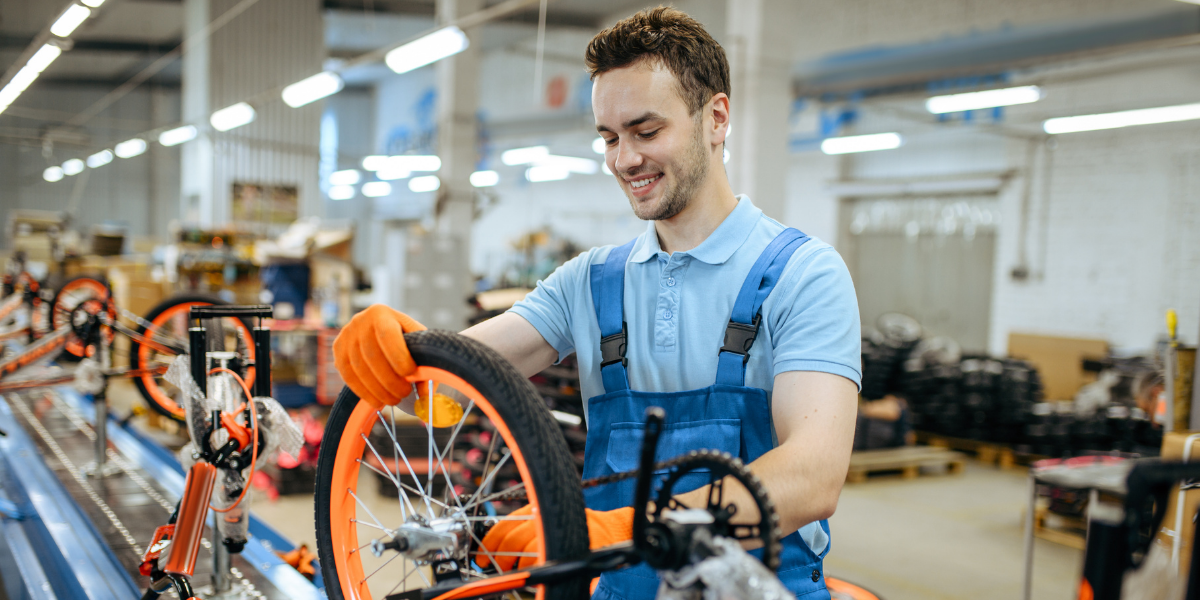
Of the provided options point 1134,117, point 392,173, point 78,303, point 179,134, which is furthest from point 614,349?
point 392,173

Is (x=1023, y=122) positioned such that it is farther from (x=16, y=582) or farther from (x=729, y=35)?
(x=16, y=582)

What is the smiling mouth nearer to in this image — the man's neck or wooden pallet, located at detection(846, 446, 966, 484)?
the man's neck

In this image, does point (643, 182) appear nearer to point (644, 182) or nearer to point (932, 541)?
point (644, 182)

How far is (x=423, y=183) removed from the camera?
1806 cm

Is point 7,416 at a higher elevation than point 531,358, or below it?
below

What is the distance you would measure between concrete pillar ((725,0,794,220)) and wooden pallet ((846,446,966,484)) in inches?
86.0

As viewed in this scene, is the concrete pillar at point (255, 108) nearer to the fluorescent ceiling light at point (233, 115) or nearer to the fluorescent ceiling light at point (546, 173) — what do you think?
the fluorescent ceiling light at point (233, 115)

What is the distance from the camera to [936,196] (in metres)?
11.0

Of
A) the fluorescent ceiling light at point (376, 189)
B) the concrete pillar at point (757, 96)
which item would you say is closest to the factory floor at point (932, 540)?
the concrete pillar at point (757, 96)

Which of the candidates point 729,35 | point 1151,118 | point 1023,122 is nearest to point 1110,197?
point 1023,122

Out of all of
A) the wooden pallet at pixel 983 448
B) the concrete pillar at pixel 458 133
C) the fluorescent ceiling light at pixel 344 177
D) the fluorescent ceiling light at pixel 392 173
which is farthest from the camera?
the fluorescent ceiling light at pixel 344 177

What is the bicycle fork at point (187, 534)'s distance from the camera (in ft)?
4.98

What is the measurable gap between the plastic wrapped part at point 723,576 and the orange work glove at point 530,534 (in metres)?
0.13

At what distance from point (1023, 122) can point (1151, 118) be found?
5.72 feet
